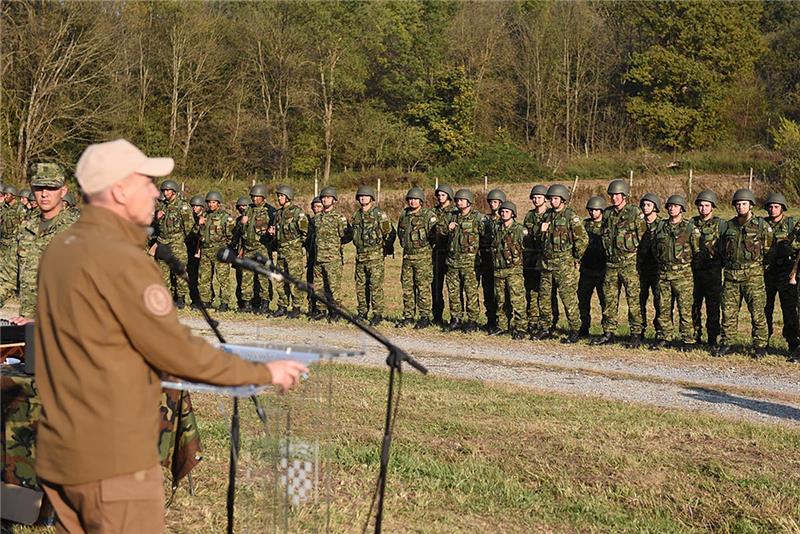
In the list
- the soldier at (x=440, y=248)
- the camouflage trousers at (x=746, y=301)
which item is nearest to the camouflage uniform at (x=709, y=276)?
the camouflage trousers at (x=746, y=301)

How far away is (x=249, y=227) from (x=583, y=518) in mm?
11851

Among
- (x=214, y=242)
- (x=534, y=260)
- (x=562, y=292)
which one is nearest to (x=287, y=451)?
(x=562, y=292)

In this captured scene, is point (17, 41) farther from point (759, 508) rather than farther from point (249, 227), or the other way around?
point (759, 508)

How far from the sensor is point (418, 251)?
15469 millimetres

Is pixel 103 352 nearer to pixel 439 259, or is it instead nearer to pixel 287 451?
pixel 287 451

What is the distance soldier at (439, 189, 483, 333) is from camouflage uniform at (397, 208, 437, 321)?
0.39 metres

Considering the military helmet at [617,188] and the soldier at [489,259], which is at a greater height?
the military helmet at [617,188]

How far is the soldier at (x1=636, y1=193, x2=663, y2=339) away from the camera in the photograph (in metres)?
13.6

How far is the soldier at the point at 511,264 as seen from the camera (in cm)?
1438

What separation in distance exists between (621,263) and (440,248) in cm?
319

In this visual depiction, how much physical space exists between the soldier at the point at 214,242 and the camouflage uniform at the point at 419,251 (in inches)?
148

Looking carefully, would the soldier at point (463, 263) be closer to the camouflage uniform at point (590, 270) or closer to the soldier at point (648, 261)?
the camouflage uniform at point (590, 270)

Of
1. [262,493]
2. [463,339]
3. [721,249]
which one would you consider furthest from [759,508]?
[463,339]

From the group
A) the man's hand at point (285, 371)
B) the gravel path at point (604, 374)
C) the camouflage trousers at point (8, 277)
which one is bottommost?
the gravel path at point (604, 374)
